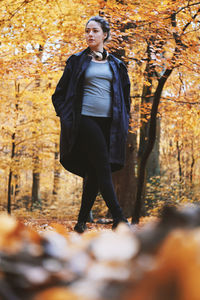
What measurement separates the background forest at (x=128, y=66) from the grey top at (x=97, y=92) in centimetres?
293

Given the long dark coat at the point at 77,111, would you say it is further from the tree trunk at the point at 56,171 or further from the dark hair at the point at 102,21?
the tree trunk at the point at 56,171

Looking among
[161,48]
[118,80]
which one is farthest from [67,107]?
[161,48]

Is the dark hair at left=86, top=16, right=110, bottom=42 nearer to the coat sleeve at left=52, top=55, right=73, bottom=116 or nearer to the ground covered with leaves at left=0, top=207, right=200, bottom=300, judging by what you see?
the coat sleeve at left=52, top=55, right=73, bottom=116

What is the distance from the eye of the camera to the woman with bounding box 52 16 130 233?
10.9 feet

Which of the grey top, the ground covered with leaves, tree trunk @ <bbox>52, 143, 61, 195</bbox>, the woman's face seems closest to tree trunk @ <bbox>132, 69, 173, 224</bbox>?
the woman's face

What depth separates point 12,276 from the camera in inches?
30.5

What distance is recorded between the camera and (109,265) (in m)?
0.77

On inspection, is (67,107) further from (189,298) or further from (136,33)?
(136,33)

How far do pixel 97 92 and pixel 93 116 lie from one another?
0.83 ft

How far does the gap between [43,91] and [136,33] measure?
6989 millimetres

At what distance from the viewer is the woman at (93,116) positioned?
333 cm

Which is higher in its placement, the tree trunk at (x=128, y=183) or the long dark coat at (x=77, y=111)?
the long dark coat at (x=77, y=111)

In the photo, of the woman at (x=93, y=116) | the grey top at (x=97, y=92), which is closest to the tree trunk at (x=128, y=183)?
the woman at (x=93, y=116)

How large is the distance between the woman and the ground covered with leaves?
2.31 meters
